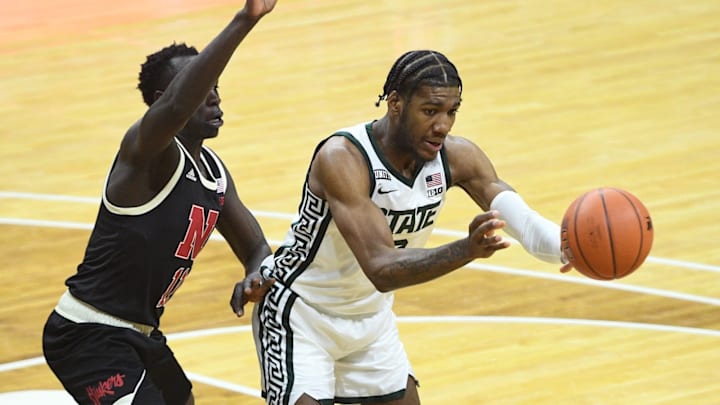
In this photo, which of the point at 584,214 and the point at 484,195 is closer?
the point at 584,214

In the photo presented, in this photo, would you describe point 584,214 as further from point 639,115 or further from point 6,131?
point 6,131

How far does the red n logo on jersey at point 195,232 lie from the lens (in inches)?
219

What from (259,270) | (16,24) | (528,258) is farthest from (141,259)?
(16,24)

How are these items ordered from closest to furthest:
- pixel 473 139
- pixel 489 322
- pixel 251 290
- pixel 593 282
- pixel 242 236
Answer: pixel 251 290 → pixel 242 236 → pixel 489 322 → pixel 593 282 → pixel 473 139

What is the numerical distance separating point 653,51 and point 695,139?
2.99m

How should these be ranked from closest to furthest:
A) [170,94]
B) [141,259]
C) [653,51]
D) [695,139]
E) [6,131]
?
[170,94], [141,259], [695,139], [6,131], [653,51]

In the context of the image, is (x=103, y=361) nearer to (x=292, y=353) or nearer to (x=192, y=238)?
(x=192, y=238)

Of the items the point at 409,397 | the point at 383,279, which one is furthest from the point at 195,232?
the point at 409,397

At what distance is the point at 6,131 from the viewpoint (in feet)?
41.8

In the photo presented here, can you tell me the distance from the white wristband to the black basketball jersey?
3.65 feet

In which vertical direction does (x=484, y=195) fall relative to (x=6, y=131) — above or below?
above

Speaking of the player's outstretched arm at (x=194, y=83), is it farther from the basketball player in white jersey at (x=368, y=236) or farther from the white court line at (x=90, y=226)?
the white court line at (x=90, y=226)

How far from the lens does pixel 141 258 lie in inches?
216

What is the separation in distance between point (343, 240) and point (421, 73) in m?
0.74
